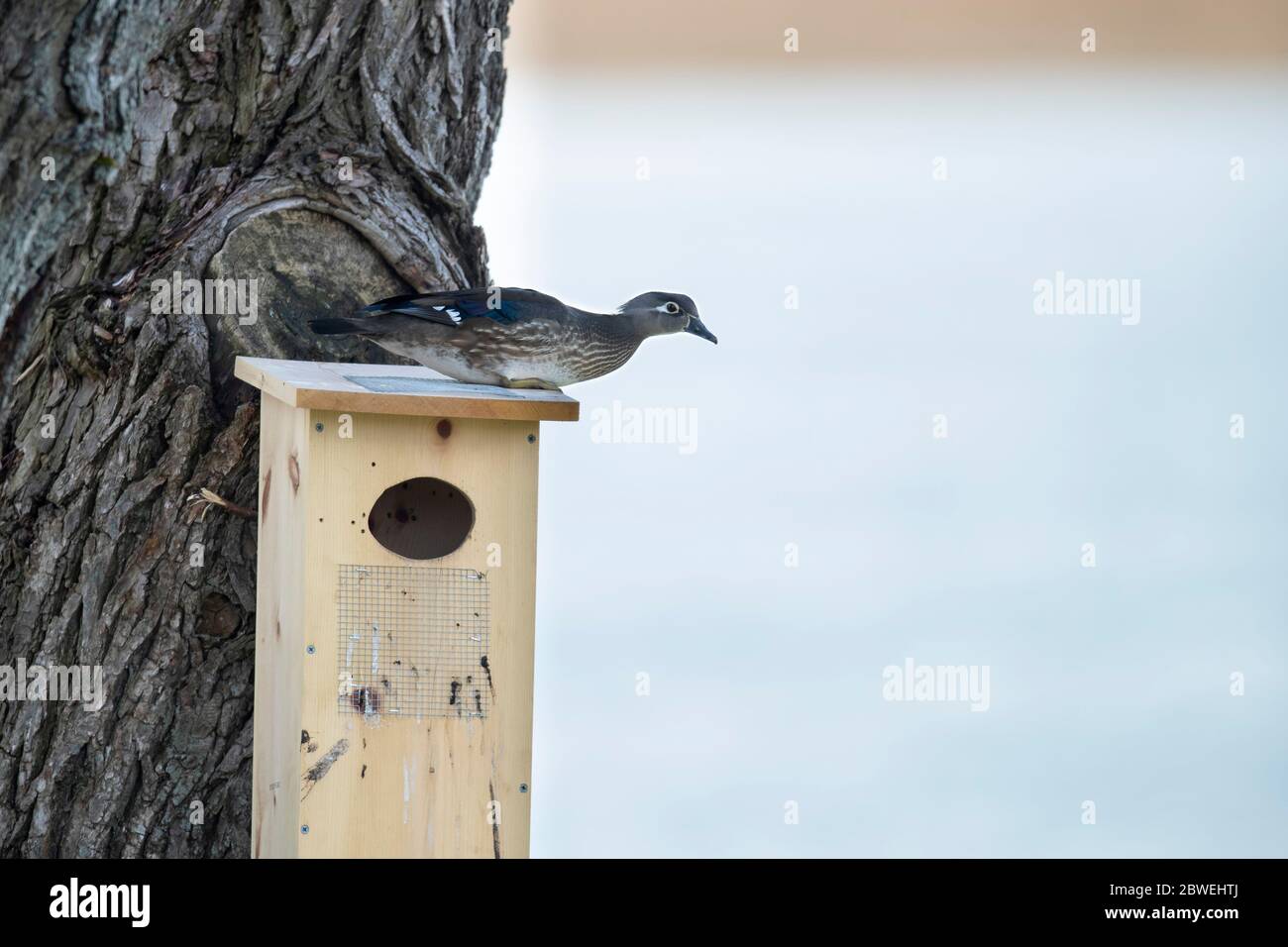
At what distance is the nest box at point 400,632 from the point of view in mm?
2715

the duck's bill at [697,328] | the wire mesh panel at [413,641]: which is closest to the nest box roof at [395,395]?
the wire mesh panel at [413,641]

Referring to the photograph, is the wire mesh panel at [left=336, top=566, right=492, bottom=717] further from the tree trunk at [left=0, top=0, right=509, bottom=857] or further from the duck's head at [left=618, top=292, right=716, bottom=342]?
the duck's head at [left=618, top=292, right=716, bottom=342]

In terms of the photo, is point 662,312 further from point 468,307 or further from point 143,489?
point 143,489

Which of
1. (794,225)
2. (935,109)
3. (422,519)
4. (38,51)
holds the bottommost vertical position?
(422,519)

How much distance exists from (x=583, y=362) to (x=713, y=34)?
16.8 feet

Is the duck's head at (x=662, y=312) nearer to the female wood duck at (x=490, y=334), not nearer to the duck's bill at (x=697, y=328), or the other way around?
the duck's bill at (x=697, y=328)

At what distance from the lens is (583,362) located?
3.24m

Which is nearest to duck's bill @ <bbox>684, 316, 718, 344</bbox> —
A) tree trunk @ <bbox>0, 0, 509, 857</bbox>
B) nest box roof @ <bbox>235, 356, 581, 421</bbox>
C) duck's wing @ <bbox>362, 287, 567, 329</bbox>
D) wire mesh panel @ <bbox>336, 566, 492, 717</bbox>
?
duck's wing @ <bbox>362, 287, 567, 329</bbox>

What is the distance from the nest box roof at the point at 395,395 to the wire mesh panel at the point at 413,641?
0.29m

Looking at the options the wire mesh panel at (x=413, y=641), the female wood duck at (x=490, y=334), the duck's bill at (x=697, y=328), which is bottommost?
the wire mesh panel at (x=413, y=641)

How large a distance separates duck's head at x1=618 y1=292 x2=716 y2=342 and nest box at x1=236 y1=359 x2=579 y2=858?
59 centimetres

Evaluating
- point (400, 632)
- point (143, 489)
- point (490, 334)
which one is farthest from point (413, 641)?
point (143, 489)

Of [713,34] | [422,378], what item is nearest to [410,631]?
[422,378]

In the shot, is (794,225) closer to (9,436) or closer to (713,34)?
(713,34)
